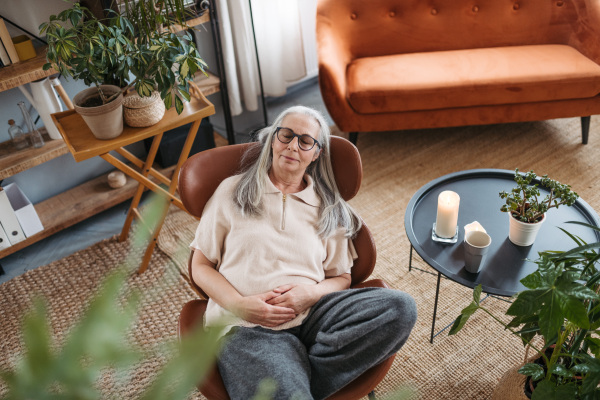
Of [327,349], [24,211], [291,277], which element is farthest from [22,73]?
[327,349]

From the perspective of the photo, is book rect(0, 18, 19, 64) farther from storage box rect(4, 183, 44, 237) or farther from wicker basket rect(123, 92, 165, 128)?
storage box rect(4, 183, 44, 237)

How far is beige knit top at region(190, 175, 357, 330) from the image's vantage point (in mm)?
1628

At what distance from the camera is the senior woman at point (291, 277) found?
4.73 feet

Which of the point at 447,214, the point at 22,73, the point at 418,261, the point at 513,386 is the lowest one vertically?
the point at 418,261

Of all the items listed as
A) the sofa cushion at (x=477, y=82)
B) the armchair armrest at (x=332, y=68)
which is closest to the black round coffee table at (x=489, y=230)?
the sofa cushion at (x=477, y=82)

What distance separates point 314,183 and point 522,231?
0.71 m

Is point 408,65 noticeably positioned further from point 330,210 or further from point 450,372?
point 450,372

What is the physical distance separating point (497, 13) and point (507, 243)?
1.65 metres

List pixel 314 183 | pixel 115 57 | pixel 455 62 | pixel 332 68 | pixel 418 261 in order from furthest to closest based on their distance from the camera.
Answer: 1. pixel 455 62
2. pixel 332 68
3. pixel 418 261
4. pixel 115 57
5. pixel 314 183

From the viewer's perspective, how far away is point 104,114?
1.91m

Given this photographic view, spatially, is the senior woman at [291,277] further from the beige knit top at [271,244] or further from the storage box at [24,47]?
the storage box at [24,47]

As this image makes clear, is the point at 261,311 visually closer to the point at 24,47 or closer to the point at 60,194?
the point at 24,47

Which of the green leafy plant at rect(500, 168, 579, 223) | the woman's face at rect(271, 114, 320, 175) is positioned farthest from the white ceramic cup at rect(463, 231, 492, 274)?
the woman's face at rect(271, 114, 320, 175)

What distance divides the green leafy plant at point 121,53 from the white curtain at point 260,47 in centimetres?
107
